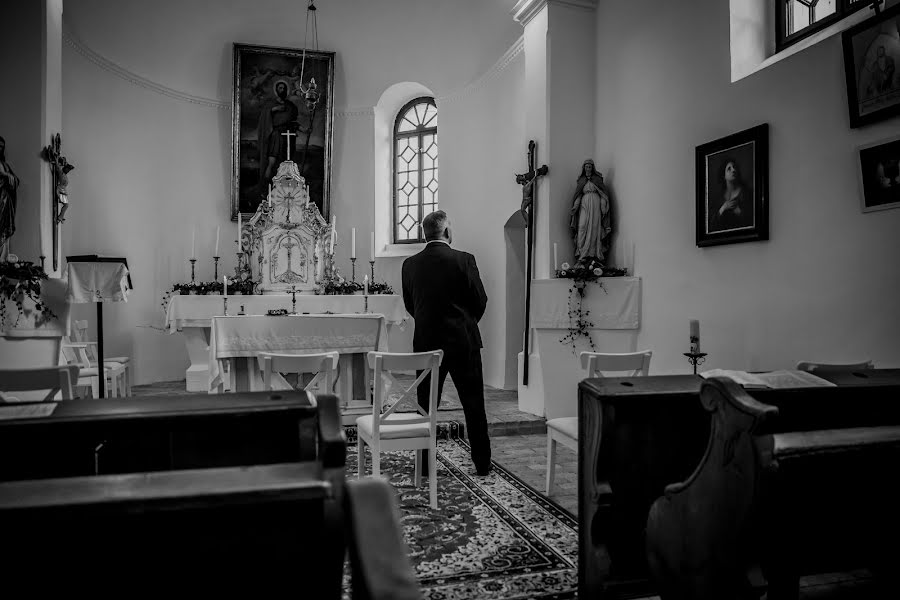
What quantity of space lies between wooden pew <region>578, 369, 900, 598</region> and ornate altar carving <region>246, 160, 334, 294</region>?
22.7ft

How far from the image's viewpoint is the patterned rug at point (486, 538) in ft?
8.78

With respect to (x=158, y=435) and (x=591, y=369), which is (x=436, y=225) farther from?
(x=158, y=435)

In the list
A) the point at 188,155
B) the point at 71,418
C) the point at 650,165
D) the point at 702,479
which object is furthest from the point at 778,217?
the point at 188,155

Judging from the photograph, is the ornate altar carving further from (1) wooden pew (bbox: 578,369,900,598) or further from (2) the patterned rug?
(1) wooden pew (bbox: 578,369,900,598)

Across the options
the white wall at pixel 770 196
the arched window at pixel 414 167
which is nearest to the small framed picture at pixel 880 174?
the white wall at pixel 770 196

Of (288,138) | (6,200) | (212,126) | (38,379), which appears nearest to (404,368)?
(38,379)

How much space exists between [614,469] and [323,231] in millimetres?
7463

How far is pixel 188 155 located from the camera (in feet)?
30.9

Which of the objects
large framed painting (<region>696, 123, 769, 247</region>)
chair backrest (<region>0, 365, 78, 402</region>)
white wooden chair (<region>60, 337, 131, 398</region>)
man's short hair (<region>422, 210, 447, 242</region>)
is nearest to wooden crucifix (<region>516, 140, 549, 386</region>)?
large framed painting (<region>696, 123, 769, 247</region>)

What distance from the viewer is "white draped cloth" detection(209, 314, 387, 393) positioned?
532 cm

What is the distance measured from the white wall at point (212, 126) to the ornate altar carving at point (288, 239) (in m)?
0.85

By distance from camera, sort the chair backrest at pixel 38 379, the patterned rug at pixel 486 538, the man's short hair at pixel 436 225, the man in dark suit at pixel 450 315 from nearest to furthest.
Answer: the patterned rug at pixel 486 538 < the chair backrest at pixel 38 379 < the man in dark suit at pixel 450 315 < the man's short hair at pixel 436 225

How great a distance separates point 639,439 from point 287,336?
12.2ft

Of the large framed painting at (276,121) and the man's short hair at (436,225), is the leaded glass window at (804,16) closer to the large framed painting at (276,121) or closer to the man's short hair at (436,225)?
the man's short hair at (436,225)
